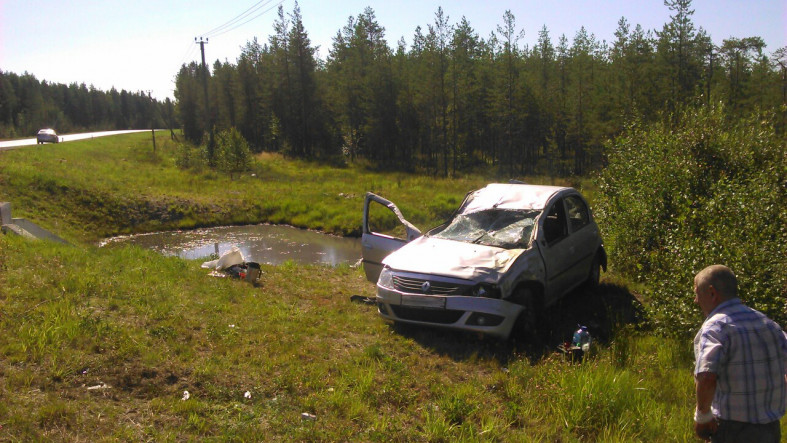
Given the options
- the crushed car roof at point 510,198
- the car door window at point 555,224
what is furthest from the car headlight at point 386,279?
the car door window at point 555,224

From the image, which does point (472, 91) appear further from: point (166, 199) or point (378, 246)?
point (378, 246)

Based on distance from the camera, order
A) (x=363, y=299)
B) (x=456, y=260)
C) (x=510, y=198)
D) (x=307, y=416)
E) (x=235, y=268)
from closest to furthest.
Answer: (x=307, y=416)
(x=456, y=260)
(x=510, y=198)
(x=363, y=299)
(x=235, y=268)

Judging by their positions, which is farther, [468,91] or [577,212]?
[468,91]

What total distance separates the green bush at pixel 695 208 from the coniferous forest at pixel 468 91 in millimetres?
26600


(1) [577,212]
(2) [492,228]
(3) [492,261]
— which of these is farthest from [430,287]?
(1) [577,212]

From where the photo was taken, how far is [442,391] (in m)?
4.95

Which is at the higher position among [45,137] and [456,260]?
[45,137]

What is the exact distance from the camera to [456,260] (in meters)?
6.57

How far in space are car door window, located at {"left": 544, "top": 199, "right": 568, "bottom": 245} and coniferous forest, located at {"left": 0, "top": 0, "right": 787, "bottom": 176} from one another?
29.9 m

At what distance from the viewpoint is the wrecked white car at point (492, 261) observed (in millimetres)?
6137

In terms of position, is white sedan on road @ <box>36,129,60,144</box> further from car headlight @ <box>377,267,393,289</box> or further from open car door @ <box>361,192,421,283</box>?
car headlight @ <box>377,267,393,289</box>

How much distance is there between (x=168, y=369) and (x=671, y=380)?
477cm

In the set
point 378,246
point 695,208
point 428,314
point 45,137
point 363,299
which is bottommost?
point 363,299

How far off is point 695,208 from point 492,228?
2739 millimetres
